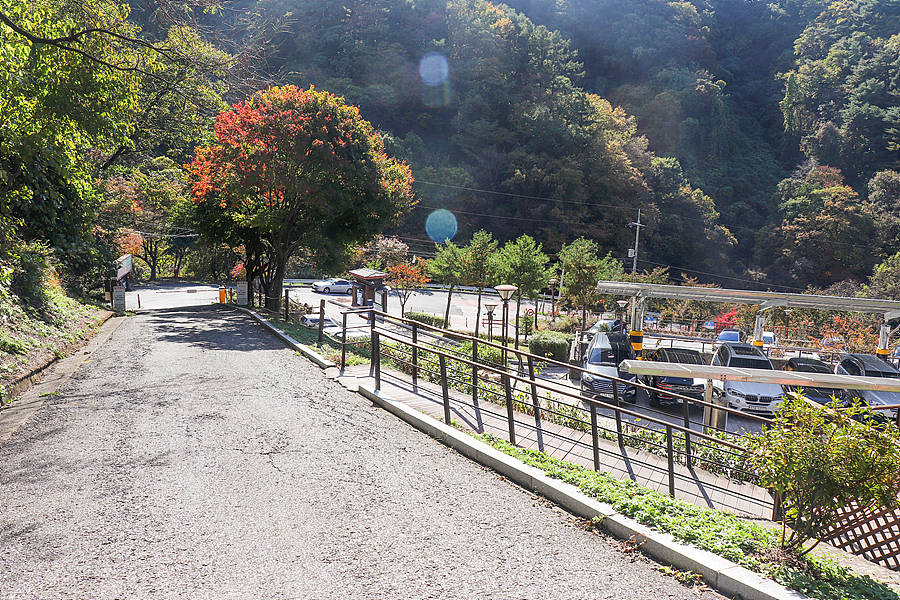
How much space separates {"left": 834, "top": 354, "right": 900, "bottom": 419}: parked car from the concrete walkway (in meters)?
8.65

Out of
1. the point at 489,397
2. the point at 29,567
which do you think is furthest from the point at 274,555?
the point at 489,397

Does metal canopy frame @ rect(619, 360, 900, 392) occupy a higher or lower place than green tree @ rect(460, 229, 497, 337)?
lower

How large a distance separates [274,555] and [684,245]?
68.6m

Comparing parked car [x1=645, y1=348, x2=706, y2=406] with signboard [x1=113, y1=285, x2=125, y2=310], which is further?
signboard [x1=113, y1=285, x2=125, y2=310]

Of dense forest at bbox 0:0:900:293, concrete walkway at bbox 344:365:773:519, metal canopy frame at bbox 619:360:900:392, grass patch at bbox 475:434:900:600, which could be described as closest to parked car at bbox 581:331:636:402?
metal canopy frame at bbox 619:360:900:392

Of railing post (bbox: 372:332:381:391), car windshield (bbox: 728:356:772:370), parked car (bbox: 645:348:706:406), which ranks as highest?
railing post (bbox: 372:332:381:391)

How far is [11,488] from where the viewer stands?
4.38m

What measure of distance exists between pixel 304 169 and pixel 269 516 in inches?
628

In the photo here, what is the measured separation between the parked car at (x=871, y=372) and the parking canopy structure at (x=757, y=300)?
1968 mm

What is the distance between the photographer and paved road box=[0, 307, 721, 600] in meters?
3.20

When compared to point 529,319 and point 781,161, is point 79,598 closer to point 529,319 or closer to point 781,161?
point 529,319

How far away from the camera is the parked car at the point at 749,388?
45.9 ft

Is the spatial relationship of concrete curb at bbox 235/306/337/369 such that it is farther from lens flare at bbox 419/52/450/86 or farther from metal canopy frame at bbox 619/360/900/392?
lens flare at bbox 419/52/450/86

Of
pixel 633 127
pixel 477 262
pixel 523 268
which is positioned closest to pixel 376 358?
pixel 523 268
